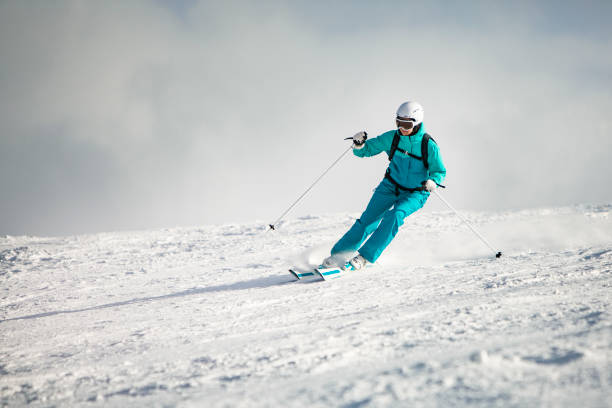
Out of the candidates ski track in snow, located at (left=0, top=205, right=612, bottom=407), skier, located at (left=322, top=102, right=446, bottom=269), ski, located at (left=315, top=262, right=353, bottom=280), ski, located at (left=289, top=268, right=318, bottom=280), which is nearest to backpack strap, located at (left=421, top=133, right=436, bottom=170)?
skier, located at (left=322, top=102, right=446, bottom=269)

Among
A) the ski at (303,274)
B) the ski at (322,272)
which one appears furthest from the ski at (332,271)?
the ski at (303,274)

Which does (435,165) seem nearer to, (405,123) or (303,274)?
(405,123)

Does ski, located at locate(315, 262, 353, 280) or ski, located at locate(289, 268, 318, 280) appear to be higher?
ski, located at locate(289, 268, 318, 280)

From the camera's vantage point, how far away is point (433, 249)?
6.57 metres

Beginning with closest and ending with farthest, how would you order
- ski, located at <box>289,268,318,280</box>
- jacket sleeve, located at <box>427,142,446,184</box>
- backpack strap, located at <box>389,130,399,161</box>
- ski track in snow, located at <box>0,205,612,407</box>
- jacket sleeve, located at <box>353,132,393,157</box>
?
ski track in snow, located at <box>0,205,612,407</box>, ski, located at <box>289,268,318,280</box>, jacket sleeve, located at <box>427,142,446,184</box>, backpack strap, located at <box>389,130,399,161</box>, jacket sleeve, located at <box>353,132,393,157</box>

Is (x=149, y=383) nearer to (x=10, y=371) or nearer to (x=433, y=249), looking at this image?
(x=10, y=371)

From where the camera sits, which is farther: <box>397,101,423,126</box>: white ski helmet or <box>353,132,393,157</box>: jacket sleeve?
<box>353,132,393,157</box>: jacket sleeve

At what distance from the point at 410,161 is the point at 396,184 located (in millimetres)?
346

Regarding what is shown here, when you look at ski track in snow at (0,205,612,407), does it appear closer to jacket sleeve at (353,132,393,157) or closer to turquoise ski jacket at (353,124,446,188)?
turquoise ski jacket at (353,124,446,188)

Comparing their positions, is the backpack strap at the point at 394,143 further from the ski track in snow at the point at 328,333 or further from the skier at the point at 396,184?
the ski track in snow at the point at 328,333

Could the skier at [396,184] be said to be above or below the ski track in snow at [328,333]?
above

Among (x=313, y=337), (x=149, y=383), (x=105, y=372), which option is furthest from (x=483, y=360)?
(x=105, y=372)

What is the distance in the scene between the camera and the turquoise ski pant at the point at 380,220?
15.9 feet

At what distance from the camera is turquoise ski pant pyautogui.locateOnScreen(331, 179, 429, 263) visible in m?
4.85
